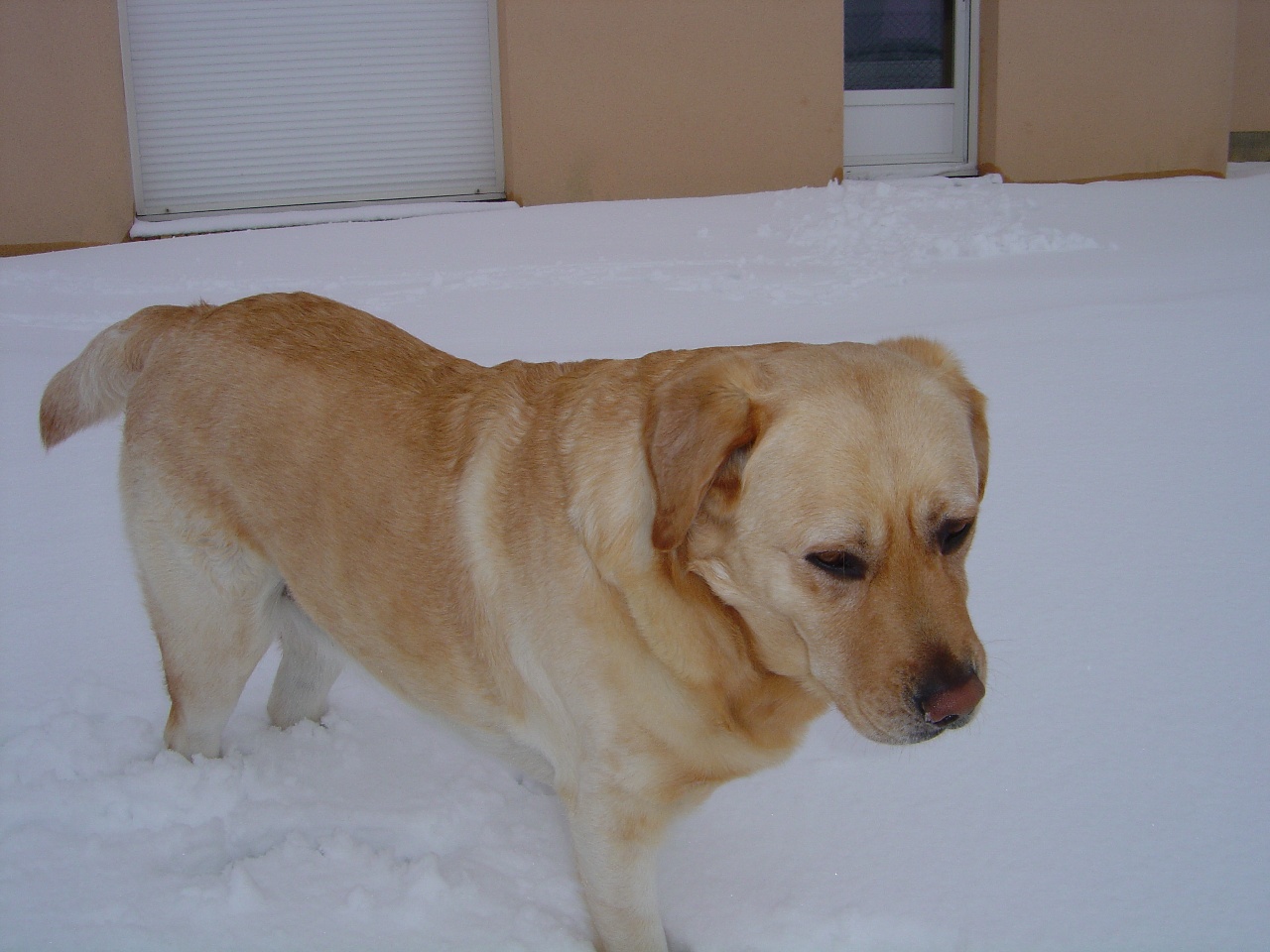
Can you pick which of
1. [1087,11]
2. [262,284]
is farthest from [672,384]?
[1087,11]

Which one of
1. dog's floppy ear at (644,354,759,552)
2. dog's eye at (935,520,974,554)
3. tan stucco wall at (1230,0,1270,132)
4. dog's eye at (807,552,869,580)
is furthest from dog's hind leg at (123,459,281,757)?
tan stucco wall at (1230,0,1270,132)

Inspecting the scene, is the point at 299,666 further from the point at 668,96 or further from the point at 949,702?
the point at 668,96

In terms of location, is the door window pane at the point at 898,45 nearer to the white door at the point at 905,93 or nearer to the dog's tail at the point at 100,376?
the white door at the point at 905,93

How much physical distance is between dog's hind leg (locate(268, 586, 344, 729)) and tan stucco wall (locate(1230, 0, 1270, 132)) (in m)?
11.5

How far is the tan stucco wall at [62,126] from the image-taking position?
7750 mm

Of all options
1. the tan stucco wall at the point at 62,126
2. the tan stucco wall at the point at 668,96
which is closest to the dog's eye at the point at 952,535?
the tan stucco wall at the point at 668,96

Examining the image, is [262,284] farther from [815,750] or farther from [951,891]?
[951,891]

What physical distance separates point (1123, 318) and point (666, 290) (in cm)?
234

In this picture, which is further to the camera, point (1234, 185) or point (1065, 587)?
point (1234, 185)

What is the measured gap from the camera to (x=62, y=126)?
791 cm

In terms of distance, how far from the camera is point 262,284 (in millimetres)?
5875

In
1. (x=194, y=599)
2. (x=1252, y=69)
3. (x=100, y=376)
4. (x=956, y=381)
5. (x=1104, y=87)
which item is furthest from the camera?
(x=1252, y=69)

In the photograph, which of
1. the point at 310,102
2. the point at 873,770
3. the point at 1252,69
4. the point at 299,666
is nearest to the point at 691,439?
the point at 873,770

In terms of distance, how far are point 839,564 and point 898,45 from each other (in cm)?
→ 904
